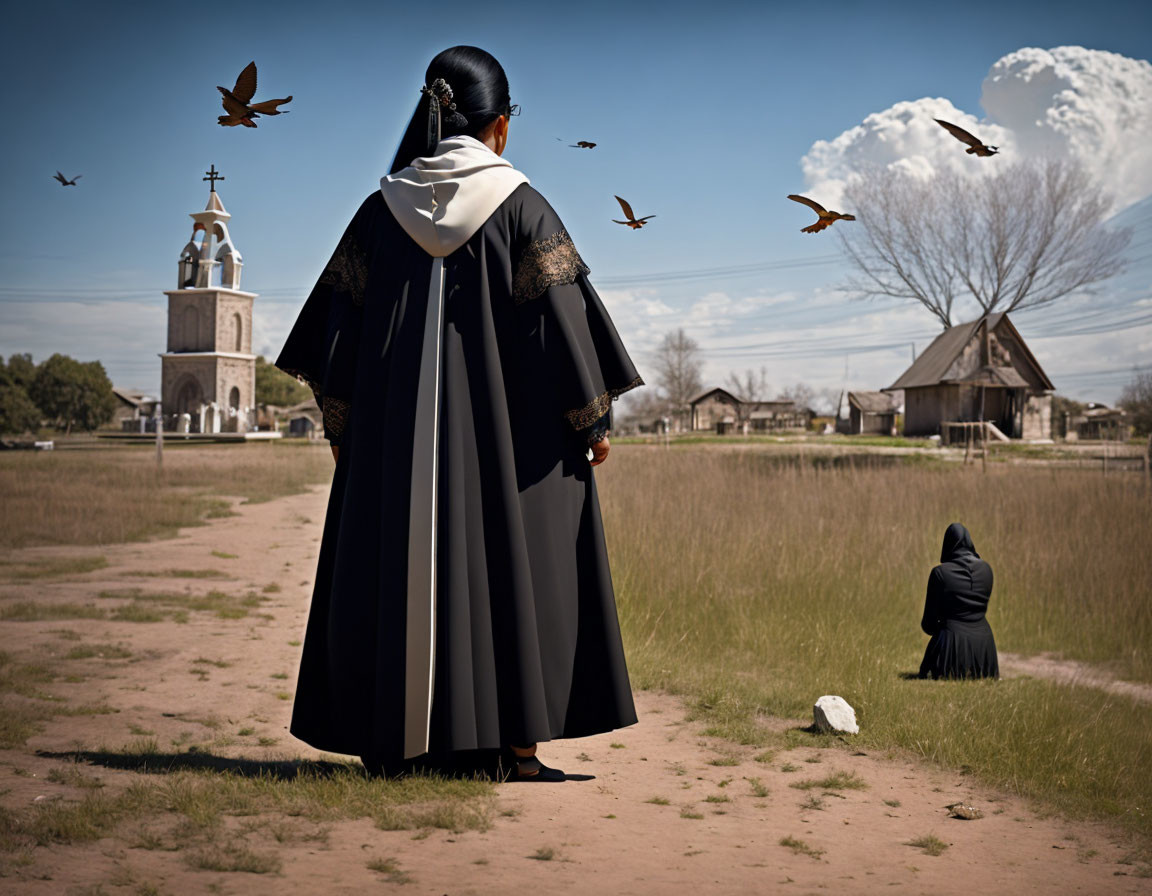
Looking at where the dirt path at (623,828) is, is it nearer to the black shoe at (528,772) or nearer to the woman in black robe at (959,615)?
the black shoe at (528,772)

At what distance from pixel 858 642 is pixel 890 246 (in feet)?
84.7

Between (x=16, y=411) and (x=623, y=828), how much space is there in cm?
4422

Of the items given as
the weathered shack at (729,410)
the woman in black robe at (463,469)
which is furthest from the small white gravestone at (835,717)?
the weathered shack at (729,410)

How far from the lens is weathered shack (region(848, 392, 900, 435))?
56.9 metres

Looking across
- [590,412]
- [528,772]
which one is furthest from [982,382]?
[528,772]

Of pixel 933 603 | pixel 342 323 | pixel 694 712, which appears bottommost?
pixel 694 712

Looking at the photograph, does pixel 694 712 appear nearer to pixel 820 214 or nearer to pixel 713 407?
pixel 820 214

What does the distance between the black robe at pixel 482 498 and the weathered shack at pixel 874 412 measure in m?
55.6

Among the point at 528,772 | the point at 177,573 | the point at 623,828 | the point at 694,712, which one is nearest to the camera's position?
the point at 623,828

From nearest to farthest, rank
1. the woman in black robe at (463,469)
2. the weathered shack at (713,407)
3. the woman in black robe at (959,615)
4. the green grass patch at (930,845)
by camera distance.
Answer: the green grass patch at (930,845) < the woman in black robe at (463,469) < the woman in black robe at (959,615) < the weathered shack at (713,407)

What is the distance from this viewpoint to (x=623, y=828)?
299 cm

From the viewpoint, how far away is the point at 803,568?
7.68 meters

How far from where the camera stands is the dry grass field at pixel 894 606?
4211 millimetres

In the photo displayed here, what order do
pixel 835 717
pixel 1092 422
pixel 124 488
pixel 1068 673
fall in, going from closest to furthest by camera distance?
pixel 835 717 < pixel 1068 673 < pixel 124 488 < pixel 1092 422
